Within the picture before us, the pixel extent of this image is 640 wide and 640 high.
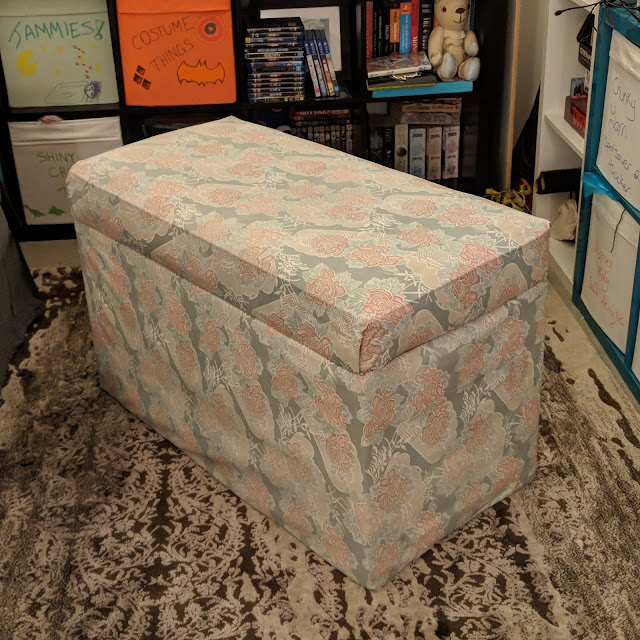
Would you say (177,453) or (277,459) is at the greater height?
(277,459)

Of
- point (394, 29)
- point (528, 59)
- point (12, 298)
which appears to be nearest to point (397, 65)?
point (394, 29)

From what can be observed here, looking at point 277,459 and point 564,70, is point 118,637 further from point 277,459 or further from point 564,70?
point 564,70

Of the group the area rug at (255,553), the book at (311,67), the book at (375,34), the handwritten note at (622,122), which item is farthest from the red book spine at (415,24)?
the area rug at (255,553)

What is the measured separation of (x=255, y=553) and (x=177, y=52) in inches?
65.2

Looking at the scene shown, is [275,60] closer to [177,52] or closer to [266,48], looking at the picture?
[266,48]

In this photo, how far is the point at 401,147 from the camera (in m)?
2.98

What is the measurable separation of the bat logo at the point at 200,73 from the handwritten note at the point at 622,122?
47.4 inches

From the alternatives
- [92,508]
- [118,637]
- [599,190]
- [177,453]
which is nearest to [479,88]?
[599,190]

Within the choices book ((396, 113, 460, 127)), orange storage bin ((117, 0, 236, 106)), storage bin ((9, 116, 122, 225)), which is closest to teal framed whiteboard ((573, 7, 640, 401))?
book ((396, 113, 460, 127))

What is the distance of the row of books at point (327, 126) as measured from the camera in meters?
2.89

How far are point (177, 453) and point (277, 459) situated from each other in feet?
1.30

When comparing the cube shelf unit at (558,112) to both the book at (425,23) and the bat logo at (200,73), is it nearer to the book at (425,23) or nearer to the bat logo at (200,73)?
the book at (425,23)

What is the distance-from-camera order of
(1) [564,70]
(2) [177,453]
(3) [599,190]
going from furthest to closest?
(1) [564,70]
(3) [599,190]
(2) [177,453]

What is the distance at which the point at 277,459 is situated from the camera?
1619 mm
